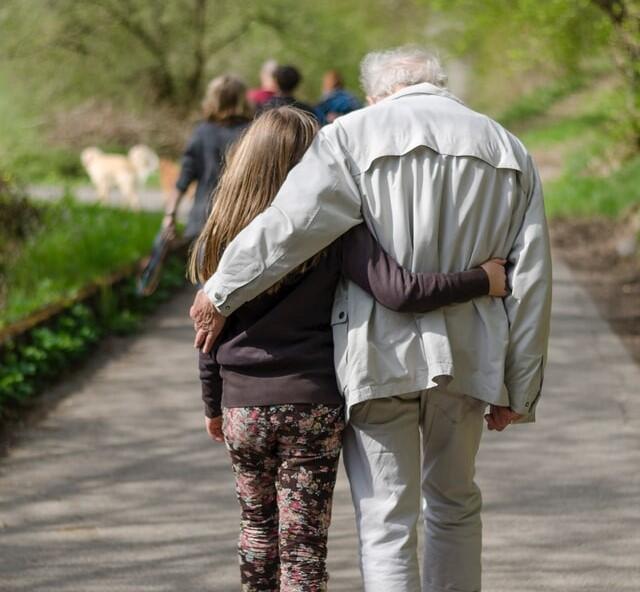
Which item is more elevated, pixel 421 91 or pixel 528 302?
pixel 421 91

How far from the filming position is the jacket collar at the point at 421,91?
3441 millimetres

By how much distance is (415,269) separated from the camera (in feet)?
11.0

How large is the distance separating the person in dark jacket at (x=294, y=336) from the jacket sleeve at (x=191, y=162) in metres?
4.68

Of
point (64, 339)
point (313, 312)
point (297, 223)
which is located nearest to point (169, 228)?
point (64, 339)

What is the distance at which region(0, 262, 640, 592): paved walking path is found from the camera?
4578mm

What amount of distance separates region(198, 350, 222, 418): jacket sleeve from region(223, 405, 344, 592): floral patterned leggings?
167 millimetres

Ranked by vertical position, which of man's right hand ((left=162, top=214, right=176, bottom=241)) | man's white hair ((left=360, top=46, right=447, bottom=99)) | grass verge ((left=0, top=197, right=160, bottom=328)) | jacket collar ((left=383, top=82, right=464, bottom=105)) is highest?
man's white hair ((left=360, top=46, right=447, bottom=99))

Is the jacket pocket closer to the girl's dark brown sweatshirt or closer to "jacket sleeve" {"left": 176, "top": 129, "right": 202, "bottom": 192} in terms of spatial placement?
the girl's dark brown sweatshirt

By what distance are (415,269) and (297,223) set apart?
1.14 ft

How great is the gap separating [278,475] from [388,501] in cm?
31

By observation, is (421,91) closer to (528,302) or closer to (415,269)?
(415,269)

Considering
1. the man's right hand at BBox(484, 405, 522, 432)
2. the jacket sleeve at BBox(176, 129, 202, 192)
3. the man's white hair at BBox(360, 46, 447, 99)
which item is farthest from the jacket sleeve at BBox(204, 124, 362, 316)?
the jacket sleeve at BBox(176, 129, 202, 192)

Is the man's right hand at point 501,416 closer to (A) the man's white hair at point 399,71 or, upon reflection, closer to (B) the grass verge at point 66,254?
(A) the man's white hair at point 399,71

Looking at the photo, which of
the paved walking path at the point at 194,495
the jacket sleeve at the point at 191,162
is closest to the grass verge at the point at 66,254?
the paved walking path at the point at 194,495
